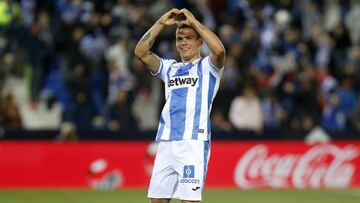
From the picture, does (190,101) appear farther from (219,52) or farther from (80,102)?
(80,102)

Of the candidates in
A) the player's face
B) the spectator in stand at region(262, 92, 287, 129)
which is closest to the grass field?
the spectator in stand at region(262, 92, 287, 129)

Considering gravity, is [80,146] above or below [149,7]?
below

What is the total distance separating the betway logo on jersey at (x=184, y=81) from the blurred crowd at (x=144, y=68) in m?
9.69

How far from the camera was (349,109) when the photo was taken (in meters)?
20.5

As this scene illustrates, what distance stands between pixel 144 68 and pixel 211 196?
494 cm

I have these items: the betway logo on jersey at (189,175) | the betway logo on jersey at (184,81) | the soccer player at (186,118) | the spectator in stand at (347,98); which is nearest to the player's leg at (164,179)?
the soccer player at (186,118)

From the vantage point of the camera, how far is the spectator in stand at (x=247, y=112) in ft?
62.3

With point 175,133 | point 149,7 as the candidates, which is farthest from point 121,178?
point 175,133

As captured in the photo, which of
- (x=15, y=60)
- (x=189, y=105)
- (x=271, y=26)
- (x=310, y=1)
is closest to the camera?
(x=189, y=105)

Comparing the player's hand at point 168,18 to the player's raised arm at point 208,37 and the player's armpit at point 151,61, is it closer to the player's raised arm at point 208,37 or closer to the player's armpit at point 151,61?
the player's raised arm at point 208,37

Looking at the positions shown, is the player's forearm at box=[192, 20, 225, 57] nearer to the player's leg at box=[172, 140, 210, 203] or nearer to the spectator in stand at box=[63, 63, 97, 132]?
the player's leg at box=[172, 140, 210, 203]

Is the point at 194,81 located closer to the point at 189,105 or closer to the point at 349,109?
the point at 189,105

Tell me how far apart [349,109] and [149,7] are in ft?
17.6

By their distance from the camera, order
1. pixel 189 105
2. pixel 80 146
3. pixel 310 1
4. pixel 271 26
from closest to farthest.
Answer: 1. pixel 189 105
2. pixel 80 146
3. pixel 271 26
4. pixel 310 1
